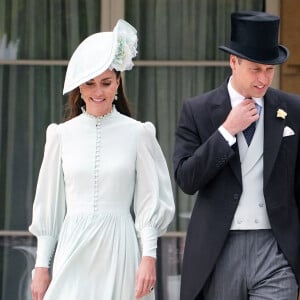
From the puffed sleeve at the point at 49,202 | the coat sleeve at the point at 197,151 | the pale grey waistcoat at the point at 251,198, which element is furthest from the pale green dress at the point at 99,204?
the pale grey waistcoat at the point at 251,198

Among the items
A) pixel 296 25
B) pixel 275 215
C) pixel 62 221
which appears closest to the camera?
pixel 275 215

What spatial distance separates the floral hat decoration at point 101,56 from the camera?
16.9ft

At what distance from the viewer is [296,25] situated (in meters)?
8.15

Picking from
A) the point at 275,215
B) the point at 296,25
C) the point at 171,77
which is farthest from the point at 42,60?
the point at 275,215

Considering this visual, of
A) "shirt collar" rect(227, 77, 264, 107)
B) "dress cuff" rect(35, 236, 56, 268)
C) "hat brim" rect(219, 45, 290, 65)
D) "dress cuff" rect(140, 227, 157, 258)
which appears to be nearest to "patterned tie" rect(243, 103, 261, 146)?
"shirt collar" rect(227, 77, 264, 107)

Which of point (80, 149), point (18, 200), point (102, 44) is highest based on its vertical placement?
point (102, 44)

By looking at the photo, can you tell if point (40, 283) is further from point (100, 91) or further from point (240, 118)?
point (240, 118)

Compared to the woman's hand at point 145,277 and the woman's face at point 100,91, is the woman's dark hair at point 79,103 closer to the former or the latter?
the woman's face at point 100,91

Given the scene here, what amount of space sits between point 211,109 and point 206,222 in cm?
48

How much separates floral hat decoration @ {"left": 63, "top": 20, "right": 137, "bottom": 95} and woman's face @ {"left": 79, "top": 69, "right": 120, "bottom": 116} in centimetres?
4

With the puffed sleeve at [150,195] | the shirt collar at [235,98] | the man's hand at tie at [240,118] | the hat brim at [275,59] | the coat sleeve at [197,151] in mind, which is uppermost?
the hat brim at [275,59]

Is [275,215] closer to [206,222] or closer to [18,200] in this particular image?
[206,222]

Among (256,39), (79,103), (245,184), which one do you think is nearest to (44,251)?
(79,103)

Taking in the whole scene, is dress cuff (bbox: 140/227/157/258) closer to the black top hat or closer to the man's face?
the man's face
